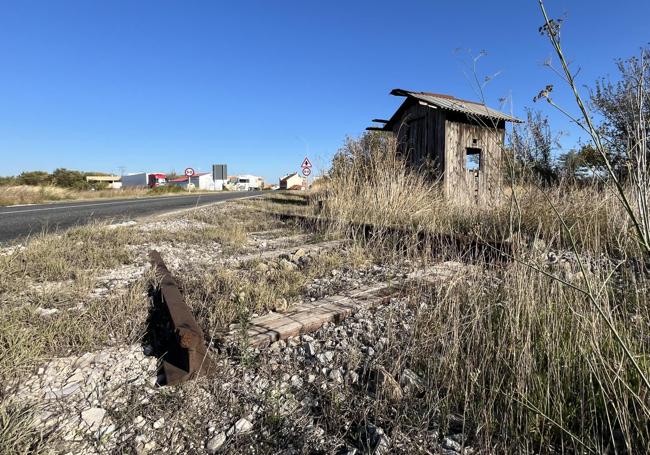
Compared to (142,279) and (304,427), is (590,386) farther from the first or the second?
(142,279)

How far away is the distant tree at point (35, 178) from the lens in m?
35.6

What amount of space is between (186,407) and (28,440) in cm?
50

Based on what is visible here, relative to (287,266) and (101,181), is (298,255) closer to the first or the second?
(287,266)

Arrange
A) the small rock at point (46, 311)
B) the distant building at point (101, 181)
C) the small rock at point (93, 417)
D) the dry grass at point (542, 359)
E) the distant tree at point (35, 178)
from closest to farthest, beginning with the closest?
the dry grass at point (542, 359), the small rock at point (93, 417), the small rock at point (46, 311), the distant tree at point (35, 178), the distant building at point (101, 181)

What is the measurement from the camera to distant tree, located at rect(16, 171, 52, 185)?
117ft

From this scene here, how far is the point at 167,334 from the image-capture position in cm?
209

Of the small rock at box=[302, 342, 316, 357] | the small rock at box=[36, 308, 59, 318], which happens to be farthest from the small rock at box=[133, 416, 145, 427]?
the small rock at box=[36, 308, 59, 318]

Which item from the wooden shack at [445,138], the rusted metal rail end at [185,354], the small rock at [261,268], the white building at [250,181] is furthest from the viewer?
the white building at [250,181]

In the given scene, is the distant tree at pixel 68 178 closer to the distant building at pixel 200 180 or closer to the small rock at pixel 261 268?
the distant building at pixel 200 180

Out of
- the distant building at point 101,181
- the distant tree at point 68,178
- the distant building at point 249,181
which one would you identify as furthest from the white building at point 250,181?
the distant tree at point 68,178

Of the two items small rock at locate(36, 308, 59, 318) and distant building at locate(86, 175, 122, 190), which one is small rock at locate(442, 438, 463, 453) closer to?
small rock at locate(36, 308, 59, 318)

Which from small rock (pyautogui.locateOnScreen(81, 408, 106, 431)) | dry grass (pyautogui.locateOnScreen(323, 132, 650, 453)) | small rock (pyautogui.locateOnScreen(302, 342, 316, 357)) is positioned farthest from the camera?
small rock (pyautogui.locateOnScreen(302, 342, 316, 357))

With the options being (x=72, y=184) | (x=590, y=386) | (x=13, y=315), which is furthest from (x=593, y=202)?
(x=72, y=184)

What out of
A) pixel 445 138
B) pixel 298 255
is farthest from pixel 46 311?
pixel 445 138
